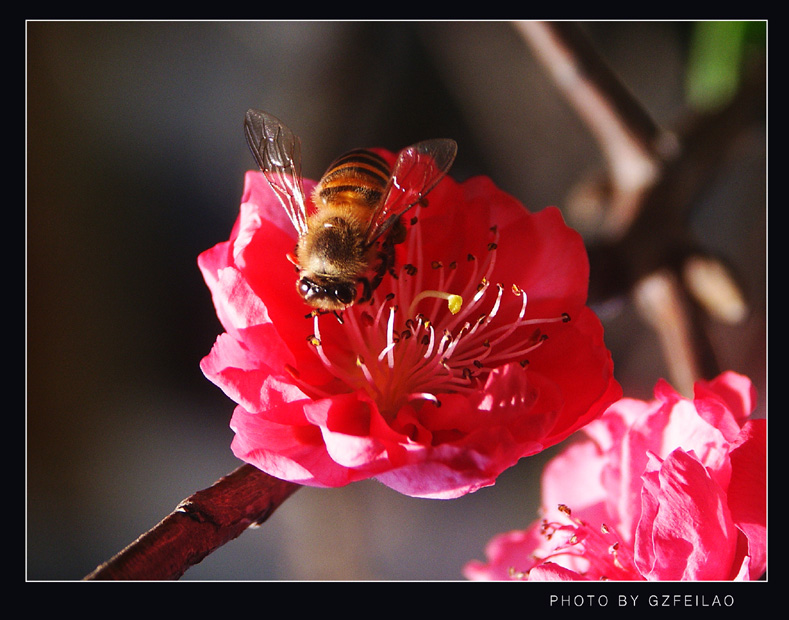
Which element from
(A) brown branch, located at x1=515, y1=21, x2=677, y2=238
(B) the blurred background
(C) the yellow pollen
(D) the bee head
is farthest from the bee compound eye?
(A) brown branch, located at x1=515, y1=21, x2=677, y2=238

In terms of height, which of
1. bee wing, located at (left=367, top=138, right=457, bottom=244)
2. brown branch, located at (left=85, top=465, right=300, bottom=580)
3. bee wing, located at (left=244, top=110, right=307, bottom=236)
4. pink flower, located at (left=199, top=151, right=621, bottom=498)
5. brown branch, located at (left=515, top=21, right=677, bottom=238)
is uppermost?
brown branch, located at (left=515, top=21, right=677, bottom=238)

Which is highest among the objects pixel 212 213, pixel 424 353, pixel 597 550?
pixel 212 213

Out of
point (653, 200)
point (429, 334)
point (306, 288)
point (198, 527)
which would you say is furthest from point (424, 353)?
point (653, 200)

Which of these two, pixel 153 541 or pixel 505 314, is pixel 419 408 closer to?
pixel 505 314

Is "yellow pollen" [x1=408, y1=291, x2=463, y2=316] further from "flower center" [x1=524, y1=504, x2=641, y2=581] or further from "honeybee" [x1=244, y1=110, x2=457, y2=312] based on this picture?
"flower center" [x1=524, y1=504, x2=641, y2=581]

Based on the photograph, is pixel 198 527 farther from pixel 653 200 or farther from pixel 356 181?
pixel 653 200

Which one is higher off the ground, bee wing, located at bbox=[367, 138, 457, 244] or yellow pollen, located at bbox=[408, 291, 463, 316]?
bee wing, located at bbox=[367, 138, 457, 244]

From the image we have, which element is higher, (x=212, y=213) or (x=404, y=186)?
(x=212, y=213)
